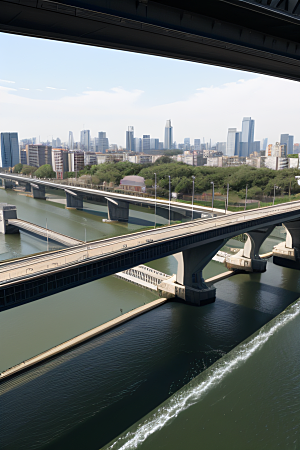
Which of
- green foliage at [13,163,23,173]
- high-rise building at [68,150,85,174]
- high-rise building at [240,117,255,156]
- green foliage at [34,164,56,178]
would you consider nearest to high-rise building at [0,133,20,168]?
green foliage at [13,163,23,173]

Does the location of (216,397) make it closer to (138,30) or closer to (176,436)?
(176,436)

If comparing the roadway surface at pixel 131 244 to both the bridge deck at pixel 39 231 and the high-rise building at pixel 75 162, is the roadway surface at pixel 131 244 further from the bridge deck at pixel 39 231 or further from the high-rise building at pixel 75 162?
the high-rise building at pixel 75 162

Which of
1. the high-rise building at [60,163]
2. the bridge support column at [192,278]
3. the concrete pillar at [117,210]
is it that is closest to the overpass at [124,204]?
the concrete pillar at [117,210]

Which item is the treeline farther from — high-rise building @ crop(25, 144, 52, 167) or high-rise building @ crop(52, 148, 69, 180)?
high-rise building @ crop(25, 144, 52, 167)

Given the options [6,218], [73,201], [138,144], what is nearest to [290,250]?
[6,218]

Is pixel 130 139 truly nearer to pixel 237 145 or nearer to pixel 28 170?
pixel 237 145

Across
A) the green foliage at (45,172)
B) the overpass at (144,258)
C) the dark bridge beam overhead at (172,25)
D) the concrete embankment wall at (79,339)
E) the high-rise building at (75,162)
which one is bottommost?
the concrete embankment wall at (79,339)
